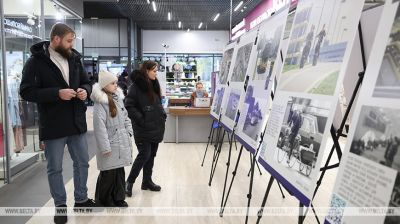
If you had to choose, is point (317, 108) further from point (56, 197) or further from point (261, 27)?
point (56, 197)

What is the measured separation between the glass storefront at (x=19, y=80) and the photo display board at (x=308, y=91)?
12.5ft

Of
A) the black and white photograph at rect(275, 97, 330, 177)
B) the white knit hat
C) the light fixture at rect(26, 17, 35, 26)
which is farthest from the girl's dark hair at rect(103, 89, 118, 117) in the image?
the light fixture at rect(26, 17, 35, 26)

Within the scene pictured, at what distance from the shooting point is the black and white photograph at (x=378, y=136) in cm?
98

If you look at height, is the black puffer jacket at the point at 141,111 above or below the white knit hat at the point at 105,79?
below

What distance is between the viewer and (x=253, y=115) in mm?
2549

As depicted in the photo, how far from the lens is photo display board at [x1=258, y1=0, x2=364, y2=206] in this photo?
1.34m

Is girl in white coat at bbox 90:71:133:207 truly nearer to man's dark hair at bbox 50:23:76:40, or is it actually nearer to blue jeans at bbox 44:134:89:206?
blue jeans at bbox 44:134:89:206

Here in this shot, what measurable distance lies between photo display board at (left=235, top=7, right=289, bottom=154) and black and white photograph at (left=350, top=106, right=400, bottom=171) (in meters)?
1.16

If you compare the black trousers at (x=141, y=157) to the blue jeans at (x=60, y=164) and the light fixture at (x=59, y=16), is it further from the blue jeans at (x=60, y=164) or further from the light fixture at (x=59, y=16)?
the light fixture at (x=59, y=16)

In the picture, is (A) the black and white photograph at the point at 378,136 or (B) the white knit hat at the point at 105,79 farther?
(B) the white knit hat at the point at 105,79

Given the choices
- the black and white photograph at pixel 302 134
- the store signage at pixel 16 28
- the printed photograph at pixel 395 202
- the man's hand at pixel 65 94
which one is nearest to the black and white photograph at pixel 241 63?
the black and white photograph at pixel 302 134

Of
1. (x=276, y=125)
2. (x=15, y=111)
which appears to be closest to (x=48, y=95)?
(x=276, y=125)

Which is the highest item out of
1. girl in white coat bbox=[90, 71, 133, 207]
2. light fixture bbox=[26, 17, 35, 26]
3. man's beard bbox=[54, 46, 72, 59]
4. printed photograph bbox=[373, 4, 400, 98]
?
light fixture bbox=[26, 17, 35, 26]

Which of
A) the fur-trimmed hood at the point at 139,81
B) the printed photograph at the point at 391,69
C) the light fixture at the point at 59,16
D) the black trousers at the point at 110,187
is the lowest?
the black trousers at the point at 110,187
